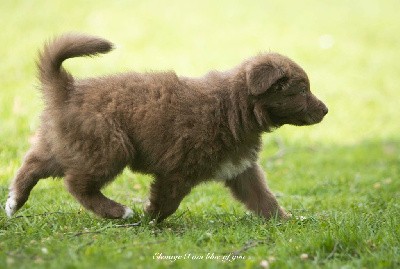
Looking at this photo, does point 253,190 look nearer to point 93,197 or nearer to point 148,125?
point 148,125

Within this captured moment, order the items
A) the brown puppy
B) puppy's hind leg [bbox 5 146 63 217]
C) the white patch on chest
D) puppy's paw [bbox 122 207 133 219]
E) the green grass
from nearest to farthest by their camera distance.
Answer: the green grass, the brown puppy, puppy's paw [bbox 122 207 133 219], the white patch on chest, puppy's hind leg [bbox 5 146 63 217]

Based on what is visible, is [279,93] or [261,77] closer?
[261,77]

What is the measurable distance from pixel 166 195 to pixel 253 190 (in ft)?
3.39

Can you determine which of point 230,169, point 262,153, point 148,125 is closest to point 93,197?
point 148,125

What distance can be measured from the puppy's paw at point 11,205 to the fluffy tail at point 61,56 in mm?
903

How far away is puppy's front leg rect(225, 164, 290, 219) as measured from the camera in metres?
5.66

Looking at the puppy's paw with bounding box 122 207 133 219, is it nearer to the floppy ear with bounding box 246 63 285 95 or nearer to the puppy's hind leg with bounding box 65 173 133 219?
the puppy's hind leg with bounding box 65 173 133 219

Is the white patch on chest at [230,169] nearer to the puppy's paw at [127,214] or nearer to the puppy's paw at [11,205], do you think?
the puppy's paw at [127,214]

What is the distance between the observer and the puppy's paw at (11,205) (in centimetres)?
526

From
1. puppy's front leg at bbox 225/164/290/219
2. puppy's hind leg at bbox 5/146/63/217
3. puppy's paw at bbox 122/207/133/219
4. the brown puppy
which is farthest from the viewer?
puppy's front leg at bbox 225/164/290/219

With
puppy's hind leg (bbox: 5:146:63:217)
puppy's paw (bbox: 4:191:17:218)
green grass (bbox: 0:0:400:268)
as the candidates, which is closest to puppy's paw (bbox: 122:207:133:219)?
green grass (bbox: 0:0:400:268)

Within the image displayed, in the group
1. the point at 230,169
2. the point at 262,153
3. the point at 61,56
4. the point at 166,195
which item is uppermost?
the point at 61,56

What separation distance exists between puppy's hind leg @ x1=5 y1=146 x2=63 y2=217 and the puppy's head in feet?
5.90

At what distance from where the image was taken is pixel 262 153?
9.88 m
